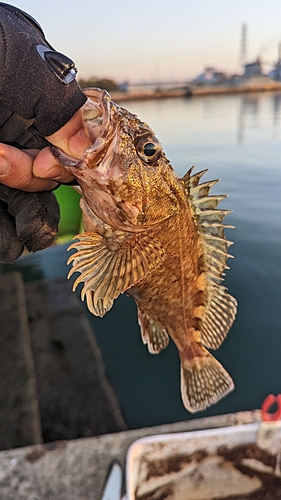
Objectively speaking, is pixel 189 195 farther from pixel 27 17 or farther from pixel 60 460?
pixel 60 460

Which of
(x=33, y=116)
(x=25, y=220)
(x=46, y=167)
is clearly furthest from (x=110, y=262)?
(x=33, y=116)

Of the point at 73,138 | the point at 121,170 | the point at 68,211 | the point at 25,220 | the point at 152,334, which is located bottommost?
the point at 152,334

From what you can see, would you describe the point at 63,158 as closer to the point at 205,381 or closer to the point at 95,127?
the point at 95,127

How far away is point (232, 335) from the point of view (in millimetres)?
5305

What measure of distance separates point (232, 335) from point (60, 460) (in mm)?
3469

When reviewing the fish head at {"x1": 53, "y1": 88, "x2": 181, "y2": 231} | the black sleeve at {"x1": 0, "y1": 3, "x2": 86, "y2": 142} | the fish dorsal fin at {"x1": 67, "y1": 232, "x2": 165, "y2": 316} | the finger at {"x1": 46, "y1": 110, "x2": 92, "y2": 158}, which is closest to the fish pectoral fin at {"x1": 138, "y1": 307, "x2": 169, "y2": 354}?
the fish dorsal fin at {"x1": 67, "y1": 232, "x2": 165, "y2": 316}

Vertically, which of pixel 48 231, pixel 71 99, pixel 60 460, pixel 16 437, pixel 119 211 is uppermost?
pixel 71 99

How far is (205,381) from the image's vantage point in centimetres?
283

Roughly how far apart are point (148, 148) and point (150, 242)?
1.74 ft

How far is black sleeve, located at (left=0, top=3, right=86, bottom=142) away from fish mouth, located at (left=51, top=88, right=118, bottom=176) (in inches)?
3.6

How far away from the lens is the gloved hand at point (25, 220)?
1.95m

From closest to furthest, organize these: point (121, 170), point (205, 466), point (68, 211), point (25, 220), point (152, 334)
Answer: point (121, 170)
point (25, 220)
point (205, 466)
point (152, 334)
point (68, 211)

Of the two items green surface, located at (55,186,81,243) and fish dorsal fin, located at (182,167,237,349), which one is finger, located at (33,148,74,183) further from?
green surface, located at (55,186,81,243)

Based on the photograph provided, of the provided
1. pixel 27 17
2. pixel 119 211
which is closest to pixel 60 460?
pixel 119 211
